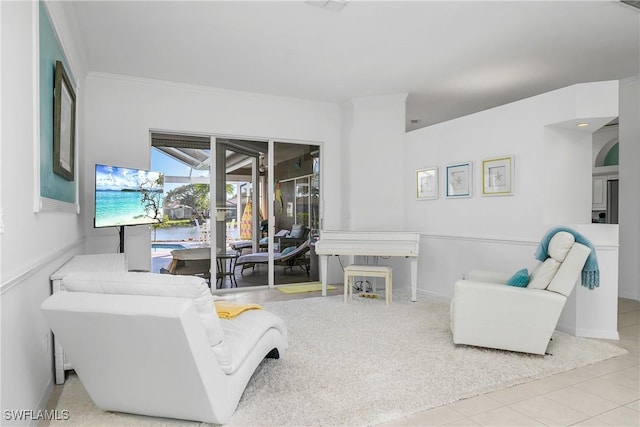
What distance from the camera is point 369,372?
2.79 m

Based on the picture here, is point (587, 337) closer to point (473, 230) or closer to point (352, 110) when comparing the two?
point (473, 230)

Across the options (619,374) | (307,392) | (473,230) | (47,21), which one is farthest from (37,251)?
(473,230)

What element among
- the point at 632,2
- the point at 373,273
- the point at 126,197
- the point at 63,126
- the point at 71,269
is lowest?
the point at 373,273

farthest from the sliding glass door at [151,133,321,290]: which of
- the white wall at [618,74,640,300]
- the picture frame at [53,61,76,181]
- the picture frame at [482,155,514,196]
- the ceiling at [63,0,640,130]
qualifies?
the white wall at [618,74,640,300]

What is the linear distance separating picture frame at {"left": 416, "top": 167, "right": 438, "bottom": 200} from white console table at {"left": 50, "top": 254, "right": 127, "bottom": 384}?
384 cm

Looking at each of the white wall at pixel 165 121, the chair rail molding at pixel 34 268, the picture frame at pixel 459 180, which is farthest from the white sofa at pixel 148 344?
the picture frame at pixel 459 180

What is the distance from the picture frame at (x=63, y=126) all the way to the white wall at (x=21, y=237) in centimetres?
51

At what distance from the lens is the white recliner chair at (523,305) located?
305 cm

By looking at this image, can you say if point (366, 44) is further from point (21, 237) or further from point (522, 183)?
point (21, 237)

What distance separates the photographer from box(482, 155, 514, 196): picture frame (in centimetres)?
441

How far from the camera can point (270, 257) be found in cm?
614

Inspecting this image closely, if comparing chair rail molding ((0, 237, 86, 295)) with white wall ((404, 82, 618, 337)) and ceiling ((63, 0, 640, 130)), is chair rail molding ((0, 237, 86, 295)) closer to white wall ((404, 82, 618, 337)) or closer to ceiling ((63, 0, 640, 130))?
ceiling ((63, 0, 640, 130))

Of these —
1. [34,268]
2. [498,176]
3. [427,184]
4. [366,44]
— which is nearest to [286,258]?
[427,184]

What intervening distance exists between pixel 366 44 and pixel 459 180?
2041 mm
